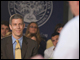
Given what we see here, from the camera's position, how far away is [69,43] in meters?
0.45

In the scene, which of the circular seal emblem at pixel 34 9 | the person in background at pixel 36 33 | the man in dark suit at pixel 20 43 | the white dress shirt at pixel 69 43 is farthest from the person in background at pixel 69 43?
the circular seal emblem at pixel 34 9

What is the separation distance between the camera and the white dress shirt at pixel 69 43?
454 mm

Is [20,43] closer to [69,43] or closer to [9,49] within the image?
[9,49]

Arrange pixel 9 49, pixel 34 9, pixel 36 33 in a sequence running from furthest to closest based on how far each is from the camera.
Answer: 1. pixel 34 9
2. pixel 36 33
3. pixel 9 49

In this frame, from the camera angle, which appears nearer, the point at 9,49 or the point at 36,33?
the point at 9,49

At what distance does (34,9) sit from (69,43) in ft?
12.1

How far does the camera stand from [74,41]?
0.46 m

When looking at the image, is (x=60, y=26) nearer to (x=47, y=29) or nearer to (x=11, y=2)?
(x=47, y=29)

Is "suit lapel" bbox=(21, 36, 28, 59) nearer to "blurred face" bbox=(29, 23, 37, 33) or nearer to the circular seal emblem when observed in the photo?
"blurred face" bbox=(29, 23, 37, 33)

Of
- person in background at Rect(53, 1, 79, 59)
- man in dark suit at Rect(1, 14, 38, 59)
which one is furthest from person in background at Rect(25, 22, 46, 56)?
person in background at Rect(53, 1, 79, 59)

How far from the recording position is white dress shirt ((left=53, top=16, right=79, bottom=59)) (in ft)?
1.49

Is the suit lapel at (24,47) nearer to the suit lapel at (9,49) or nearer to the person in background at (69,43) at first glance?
the suit lapel at (9,49)

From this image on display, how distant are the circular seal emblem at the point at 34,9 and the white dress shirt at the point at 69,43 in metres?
3.62

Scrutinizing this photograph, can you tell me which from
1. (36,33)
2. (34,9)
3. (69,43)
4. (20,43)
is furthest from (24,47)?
(34,9)
